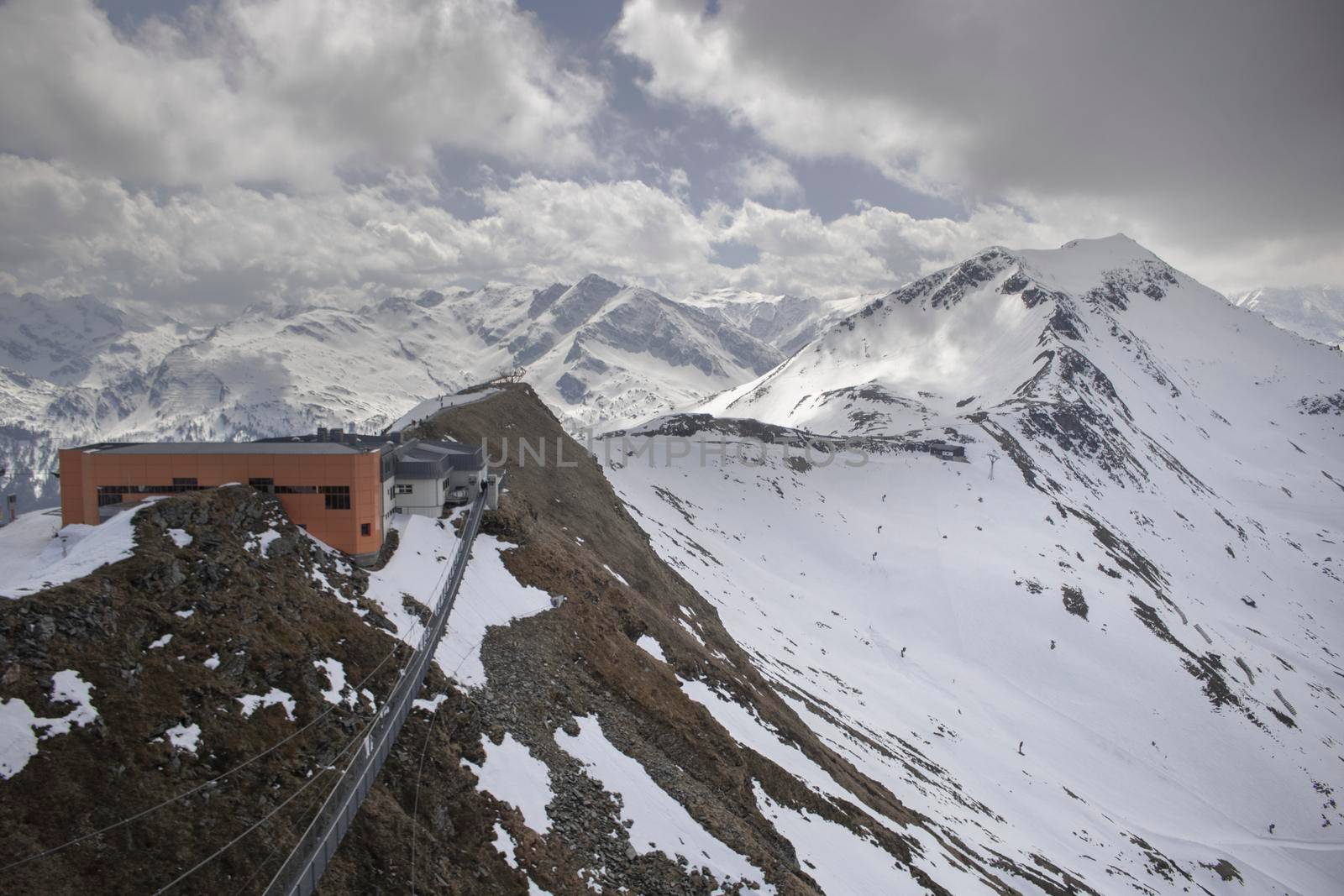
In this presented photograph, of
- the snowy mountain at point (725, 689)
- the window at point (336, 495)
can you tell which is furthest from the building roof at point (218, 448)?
the snowy mountain at point (725, 689)

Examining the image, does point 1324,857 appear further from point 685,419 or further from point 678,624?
point 685,419

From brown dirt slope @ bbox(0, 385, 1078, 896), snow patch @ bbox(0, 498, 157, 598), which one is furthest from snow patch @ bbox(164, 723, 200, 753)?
snow patch @ bbox(0, 498, 157, 598)

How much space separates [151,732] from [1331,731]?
471ft

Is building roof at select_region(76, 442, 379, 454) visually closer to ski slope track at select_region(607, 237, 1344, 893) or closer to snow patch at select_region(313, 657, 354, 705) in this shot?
snow patch at select_region(313, 657, 354, 705)

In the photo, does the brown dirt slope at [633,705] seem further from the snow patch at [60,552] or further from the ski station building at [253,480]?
the snow patch at [60,552]

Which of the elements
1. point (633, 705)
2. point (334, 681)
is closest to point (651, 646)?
point (633, 705)

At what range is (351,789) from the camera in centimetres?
1781

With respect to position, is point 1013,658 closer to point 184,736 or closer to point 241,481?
point 241,481

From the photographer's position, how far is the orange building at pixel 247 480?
29.4m

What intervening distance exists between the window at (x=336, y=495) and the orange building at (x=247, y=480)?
34mm

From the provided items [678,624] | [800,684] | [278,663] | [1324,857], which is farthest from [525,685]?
[1324,857]

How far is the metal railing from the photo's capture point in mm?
15336

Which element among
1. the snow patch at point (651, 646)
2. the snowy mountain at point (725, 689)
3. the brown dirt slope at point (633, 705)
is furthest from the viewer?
the snow patch at point (651, 646)

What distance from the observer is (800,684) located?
59156 mm
